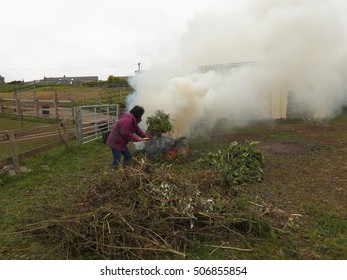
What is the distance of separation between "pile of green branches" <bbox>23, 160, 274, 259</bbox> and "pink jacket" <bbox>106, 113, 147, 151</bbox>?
5.30 feet

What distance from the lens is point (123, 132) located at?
275 inches


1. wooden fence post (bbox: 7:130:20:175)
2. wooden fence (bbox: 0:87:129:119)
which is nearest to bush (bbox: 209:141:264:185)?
wooden fence post (bbox: 7:130:20:175)

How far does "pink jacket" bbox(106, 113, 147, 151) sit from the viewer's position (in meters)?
6.98

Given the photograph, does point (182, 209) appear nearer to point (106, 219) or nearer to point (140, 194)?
point (140, 194)

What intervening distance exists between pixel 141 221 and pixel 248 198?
247 cm

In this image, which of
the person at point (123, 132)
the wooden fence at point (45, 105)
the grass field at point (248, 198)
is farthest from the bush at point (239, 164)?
the wooden fence at point (45, 105)

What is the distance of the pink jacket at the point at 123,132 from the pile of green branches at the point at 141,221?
1.61m

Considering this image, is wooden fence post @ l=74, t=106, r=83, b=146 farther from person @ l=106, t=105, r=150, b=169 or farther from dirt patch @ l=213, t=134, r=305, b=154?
dirt patch @ l=213, t=134, r=305, b=154

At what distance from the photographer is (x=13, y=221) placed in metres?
5.36

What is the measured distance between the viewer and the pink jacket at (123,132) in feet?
22.9

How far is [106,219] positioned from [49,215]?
1526 mm

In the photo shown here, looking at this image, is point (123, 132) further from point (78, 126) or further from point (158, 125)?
point (78, 126)

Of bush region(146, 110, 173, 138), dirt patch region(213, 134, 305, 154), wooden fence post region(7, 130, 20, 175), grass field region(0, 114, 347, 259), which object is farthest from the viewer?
dirt patch region(213, 134, 305, 154)

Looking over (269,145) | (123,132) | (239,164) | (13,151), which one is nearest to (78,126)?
(13,151)
